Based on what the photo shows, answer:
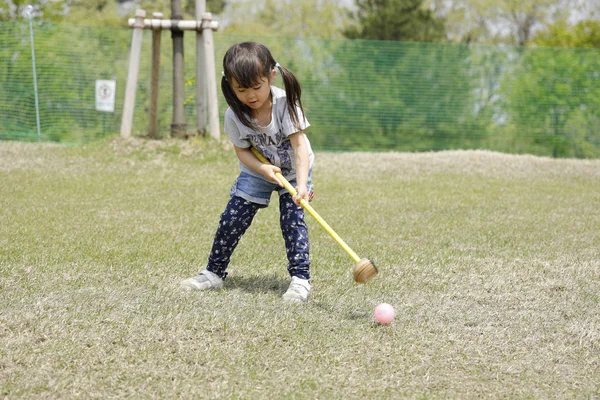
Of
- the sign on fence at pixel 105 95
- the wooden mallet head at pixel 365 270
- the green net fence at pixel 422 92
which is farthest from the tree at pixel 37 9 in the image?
the wooden mallet head at pixel 365 270

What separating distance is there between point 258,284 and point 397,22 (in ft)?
44.8

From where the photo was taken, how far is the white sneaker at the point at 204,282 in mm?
3475

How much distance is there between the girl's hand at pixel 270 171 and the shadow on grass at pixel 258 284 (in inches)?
21.0

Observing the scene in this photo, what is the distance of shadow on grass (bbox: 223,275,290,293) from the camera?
3539mm

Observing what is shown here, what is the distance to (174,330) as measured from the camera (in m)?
2.78

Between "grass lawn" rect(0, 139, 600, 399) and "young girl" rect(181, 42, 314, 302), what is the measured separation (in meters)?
0.15

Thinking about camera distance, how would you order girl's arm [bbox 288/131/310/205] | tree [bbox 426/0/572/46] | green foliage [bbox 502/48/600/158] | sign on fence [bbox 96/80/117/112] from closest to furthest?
girl's arm [bbox 288/131/310/205], sign on fence [bbox 96/80/117/112], green foliage [bbox 502/48/600/158], tree [bbox 426/0/572/46]

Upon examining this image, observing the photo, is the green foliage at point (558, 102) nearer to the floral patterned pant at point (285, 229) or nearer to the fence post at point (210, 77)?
the fence post at point (210, 77)

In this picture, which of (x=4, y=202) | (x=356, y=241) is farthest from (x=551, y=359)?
(x=4, y=202)

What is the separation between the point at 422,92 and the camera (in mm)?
11117

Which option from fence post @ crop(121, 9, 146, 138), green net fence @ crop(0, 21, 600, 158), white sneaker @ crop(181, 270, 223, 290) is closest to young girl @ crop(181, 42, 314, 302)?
white sneaker @ crop(181, 270, 223, 290)

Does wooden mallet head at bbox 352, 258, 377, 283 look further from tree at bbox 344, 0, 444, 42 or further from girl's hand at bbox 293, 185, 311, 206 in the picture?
tree at bbox 344, 0, 444, 42

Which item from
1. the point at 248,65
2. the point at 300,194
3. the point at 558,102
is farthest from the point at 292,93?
the point at 558,102

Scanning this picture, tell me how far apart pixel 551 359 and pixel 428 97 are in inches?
345
